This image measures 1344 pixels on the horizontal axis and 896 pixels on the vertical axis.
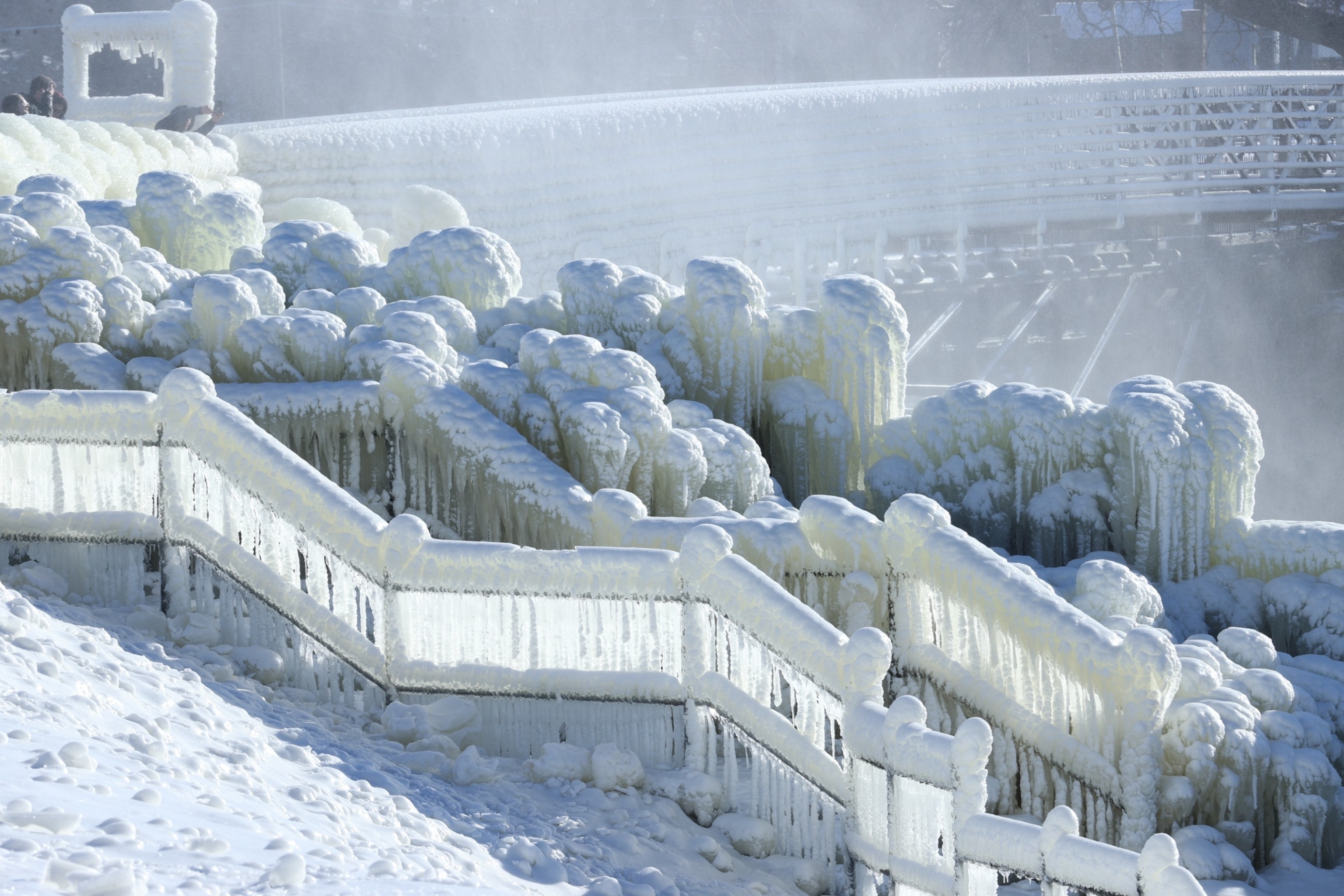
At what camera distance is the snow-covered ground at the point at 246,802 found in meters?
3.85

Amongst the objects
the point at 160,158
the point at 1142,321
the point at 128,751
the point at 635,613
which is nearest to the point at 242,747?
the point at 128,751

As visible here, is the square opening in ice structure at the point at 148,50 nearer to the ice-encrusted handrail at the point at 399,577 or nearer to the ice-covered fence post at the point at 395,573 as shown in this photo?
the ice-encrusted handrail at the point at 399,577

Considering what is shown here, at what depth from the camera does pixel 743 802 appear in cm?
612

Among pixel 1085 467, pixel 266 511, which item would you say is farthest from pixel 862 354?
pixel 266 511

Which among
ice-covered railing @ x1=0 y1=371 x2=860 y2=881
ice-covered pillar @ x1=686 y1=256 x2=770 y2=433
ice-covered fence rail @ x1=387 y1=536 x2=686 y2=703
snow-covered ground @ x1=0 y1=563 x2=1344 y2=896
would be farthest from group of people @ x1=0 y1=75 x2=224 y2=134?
snow-covered ground @ x1=0 y1=563 x2=1344 y2=896

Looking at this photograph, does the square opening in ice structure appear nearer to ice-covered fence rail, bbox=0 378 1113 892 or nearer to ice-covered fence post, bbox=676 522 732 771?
ice-covered fence rail, bbox=0 378 1113 892

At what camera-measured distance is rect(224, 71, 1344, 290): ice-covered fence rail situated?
51.9 feet

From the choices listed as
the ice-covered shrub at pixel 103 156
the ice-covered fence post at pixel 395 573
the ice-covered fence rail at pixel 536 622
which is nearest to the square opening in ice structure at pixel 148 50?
the ice-covered shrub at pixel 103 156

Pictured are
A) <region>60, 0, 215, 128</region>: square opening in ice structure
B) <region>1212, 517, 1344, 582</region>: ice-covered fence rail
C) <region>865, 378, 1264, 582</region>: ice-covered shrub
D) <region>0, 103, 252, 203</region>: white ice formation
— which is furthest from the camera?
<region>60, 0, 215, 128</region>: square opening in ice structure

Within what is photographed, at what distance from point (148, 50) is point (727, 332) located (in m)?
10.4

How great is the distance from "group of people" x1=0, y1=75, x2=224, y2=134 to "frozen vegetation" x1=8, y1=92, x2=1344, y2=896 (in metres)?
5.39

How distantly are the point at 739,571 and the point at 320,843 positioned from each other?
85.8 inches

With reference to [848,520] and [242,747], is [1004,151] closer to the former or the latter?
[848,520]

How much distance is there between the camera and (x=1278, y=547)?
9.28 m
